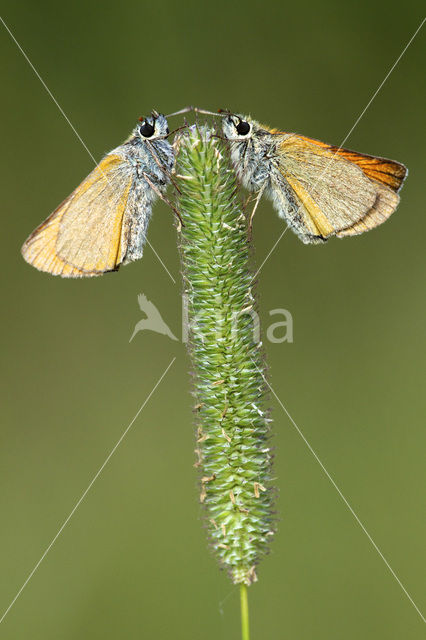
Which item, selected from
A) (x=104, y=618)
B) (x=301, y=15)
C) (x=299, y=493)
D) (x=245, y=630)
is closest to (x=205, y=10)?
(x=301, y=15)

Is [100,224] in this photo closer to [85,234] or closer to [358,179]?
[85,234]

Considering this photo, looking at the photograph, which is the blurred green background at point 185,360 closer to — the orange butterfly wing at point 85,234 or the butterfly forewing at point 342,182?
the butterfly forewing at point 342,182

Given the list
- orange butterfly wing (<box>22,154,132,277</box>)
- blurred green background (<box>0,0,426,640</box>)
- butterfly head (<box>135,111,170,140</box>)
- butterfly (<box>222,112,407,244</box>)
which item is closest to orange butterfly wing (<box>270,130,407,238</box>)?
butterfly (<box>222,112,407,244</box>)

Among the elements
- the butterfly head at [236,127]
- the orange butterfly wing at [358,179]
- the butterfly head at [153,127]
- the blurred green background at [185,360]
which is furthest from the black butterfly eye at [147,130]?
the blurred green background at [185,360]

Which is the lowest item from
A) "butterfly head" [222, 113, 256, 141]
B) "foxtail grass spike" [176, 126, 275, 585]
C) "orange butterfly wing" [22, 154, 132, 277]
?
"foxtail grass spike" [176, 126, 275, 585]

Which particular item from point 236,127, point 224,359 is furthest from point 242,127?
point 224,359

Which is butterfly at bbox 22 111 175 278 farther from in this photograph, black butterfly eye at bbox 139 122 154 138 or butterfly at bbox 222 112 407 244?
butterfly at bbox 222 112 407 244
